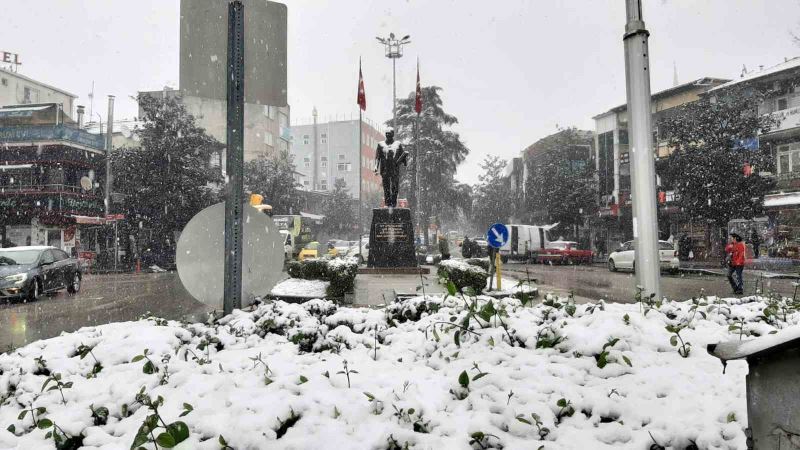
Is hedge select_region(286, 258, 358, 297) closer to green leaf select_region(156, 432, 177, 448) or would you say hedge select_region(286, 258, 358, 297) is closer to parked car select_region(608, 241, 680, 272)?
green leaf select_region(156, 432, 177, 448)

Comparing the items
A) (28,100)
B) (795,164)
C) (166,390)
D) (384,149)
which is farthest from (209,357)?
(28,100)

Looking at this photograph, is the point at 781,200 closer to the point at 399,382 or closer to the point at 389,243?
the point at 389,243

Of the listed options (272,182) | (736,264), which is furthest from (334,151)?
(736,264)

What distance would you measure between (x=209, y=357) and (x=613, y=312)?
280cm

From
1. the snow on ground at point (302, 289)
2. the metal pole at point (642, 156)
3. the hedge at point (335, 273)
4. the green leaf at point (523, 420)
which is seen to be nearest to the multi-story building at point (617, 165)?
the hedge at point (335, 273)

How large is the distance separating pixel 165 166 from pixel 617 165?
102 ft

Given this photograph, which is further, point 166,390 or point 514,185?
point 514,185

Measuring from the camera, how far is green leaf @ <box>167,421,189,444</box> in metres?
2.10

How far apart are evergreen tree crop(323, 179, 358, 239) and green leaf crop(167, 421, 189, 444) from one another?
5436 cm

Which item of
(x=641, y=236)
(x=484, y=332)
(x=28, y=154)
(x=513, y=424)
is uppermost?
(x=28, y=154)

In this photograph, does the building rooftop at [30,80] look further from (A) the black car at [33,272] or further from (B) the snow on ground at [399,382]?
(B) the snow on ground at [399,382]

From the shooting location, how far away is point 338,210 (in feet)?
185

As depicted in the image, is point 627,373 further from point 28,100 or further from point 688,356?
point 28,100

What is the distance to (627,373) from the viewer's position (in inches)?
110
